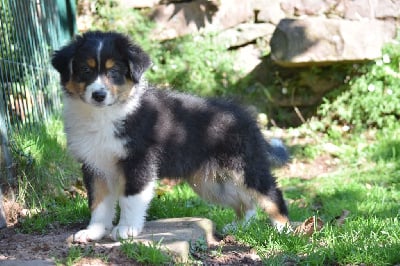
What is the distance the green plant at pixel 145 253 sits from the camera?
3.98 m

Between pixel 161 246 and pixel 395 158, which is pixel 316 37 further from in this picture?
pixel 161 246

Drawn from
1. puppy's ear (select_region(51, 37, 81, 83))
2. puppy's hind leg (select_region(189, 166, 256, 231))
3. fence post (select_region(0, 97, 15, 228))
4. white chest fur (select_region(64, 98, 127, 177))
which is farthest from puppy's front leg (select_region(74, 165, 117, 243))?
fence post (select_region(0, 97, 15, 228))

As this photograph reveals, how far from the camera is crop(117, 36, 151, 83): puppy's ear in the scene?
14.7 ft

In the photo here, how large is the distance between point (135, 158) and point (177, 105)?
67 centimetres

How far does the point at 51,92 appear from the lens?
7.09 metres

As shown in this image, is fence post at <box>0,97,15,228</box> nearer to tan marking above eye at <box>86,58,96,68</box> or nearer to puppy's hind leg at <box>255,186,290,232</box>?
tan marking above eye at <box>86,58,96,68</box>

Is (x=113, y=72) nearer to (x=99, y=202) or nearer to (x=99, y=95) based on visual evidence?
(x=99, y=95)

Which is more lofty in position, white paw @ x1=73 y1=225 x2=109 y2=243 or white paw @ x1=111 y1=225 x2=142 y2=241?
white paw @ x1=111 y1=225 x2=142 y2=241

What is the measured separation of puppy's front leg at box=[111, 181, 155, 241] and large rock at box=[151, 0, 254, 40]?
5.34 metres

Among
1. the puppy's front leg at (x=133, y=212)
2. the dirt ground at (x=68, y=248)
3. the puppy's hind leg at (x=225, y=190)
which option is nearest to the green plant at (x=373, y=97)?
the puppy's hind leg at (x=225, y=190)

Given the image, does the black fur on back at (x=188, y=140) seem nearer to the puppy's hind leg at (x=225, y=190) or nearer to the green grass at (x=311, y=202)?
the puppy's hind leg at (x=225, y=190)

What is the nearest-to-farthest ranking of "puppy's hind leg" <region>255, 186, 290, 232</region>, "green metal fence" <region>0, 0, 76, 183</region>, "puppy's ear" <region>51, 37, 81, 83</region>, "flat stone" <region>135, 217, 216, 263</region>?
"flat stone" <region>135, 217, 216, 263</region> → "puppy's ear" <region>51, 37, 81, 83</region> → "puppy's hind leg" <region>255, 186, 290, 232</region> → "green metal fence" <region>0, 0, 76, 183</region>

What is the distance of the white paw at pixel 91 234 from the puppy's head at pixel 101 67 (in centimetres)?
91

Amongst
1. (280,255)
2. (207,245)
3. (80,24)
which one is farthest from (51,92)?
(280,255)
